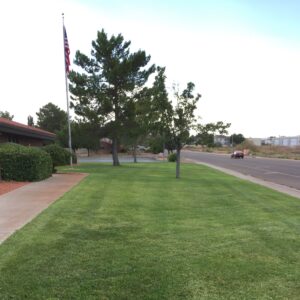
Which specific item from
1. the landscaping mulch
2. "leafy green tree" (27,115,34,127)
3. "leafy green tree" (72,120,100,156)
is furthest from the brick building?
"leafy green tree" (27,115,34,127)

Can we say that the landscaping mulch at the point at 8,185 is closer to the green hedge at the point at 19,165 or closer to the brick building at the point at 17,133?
the green hedge at the point at 19,165

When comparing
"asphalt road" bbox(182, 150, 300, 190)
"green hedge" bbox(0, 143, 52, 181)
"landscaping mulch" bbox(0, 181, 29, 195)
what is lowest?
"asphalt road" bbox(182, 150, 300, 190)

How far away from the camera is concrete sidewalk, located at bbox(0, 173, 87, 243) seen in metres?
7.93

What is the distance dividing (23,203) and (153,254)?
5961 millimetres

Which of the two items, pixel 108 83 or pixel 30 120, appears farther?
pixel 30 120

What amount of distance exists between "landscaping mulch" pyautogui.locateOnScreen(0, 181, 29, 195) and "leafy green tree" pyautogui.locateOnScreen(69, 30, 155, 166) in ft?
53.5

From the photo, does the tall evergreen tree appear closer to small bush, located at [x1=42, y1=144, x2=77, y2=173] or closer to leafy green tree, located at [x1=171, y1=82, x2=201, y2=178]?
leafy green tree, located at [x1=171, y1=82, x2=201, y2=178]

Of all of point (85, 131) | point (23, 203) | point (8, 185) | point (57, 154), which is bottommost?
point (23, 203)

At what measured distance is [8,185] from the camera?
15320 mm

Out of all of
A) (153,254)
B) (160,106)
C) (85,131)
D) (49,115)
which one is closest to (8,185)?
(160,106)

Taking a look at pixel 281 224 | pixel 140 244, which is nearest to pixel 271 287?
pixel 140 244

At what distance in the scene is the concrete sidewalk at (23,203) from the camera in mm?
7934

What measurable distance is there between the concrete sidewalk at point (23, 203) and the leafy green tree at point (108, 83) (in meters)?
17.2

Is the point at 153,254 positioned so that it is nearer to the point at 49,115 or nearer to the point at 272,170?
the point at 272,170
